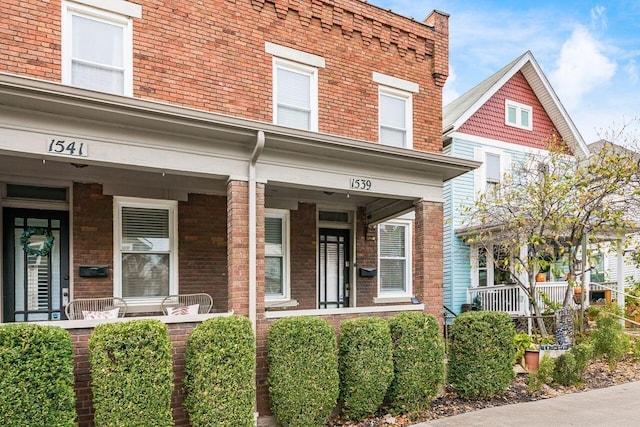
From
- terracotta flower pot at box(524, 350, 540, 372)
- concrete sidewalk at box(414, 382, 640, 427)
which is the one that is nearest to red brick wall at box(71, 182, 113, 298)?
concrete sidewalk at box(414, 382, 640, 427)

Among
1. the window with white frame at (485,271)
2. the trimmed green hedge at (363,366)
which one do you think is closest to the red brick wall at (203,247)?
the trimmed green hedge at (363,366)

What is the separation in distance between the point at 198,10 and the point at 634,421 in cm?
860

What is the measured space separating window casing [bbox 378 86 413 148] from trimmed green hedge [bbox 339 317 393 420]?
14.5ft

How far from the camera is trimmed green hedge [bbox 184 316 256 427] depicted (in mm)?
4762

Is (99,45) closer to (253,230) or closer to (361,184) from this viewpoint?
(253,230)

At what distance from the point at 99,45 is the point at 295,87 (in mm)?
3264

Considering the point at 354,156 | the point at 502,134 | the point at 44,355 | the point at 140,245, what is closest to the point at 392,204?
the point at 354,156

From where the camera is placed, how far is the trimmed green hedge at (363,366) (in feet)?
18.5

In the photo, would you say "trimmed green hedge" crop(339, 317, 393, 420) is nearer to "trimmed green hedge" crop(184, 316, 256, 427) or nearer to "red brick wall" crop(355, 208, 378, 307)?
"trimmed green hedge" crop(184, 316, 256, 427)

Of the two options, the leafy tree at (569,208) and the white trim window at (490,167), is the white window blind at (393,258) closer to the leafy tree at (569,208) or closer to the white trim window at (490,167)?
the leafy tree at (569,208)

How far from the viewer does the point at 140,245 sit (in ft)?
23.6

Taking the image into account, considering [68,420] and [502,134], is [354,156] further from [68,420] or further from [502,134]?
[502,134]

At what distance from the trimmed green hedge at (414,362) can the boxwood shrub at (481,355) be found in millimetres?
466

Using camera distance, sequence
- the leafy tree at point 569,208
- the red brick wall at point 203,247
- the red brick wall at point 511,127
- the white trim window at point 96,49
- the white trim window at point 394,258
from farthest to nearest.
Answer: the red brick wall at point 511,127
the white trim window at point 394,258
the leafy tree at point 569,208
the red brick wall at point 203,247
the white trim window at point 96,49
